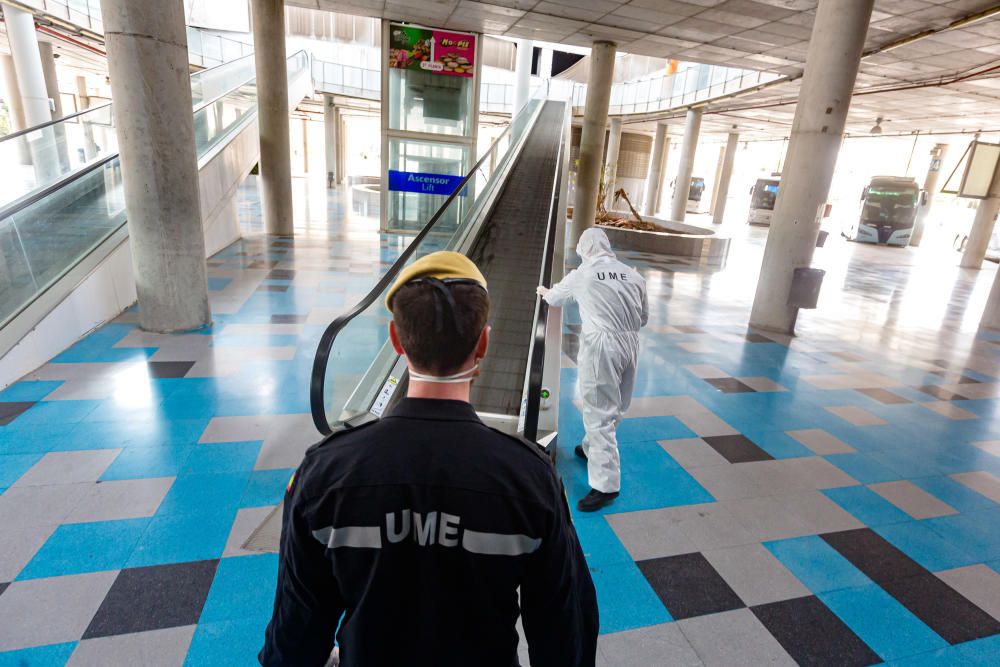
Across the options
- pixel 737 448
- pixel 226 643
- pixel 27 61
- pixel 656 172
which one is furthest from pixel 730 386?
pixel 656 172

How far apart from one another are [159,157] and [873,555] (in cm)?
721

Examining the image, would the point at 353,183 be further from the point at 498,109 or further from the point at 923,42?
the point at 923,42

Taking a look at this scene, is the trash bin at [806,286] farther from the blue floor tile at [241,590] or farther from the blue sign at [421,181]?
the blue sign at [421,181]

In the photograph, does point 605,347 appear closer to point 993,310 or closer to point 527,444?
point 527,444

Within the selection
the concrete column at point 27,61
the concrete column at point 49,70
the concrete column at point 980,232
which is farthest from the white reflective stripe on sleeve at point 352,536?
the concrete column at point 49,70

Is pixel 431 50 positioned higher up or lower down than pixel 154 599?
higher up

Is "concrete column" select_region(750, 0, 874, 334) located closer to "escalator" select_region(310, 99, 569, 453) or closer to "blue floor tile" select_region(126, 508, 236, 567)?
"escalator" select_region(310, 99, 569, 453)

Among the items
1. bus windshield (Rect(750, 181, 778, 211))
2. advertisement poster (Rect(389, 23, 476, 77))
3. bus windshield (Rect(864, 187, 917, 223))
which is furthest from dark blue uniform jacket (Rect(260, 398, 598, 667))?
bus windshield (Rect(750, 181, 778, 211))

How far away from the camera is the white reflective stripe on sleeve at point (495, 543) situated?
1.00m

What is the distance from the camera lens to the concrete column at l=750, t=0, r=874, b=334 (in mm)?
6934

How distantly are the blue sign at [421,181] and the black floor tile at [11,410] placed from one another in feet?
34.8

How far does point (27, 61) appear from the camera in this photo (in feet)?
47.3

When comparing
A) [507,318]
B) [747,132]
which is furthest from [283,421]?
[747,132]

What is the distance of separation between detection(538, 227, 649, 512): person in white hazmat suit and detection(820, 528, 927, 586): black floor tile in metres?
1.43
